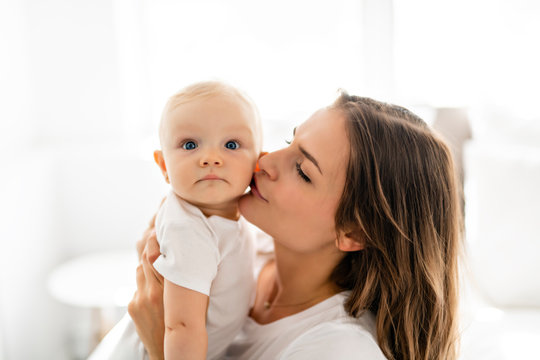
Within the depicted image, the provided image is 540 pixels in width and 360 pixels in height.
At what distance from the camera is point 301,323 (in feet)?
3.95

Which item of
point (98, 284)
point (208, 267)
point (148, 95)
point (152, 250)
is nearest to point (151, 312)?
point (152, 250)

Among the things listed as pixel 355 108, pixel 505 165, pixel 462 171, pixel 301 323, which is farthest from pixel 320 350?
pixel 462 171

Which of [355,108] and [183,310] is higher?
[355,108]

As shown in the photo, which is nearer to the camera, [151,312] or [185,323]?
[185,323]

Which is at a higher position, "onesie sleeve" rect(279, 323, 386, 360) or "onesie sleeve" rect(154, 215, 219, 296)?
"onesie sleeve" rect(154, 215, 219, 296)

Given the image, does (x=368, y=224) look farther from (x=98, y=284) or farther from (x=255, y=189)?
(x=98, y=284)

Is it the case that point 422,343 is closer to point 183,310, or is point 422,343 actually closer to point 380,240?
point 380,240

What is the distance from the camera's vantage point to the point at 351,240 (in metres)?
1.22

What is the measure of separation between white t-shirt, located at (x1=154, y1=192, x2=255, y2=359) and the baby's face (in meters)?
0.05

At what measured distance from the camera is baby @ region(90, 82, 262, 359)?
1.05 meters

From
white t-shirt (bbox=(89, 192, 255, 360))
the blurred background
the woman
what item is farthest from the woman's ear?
the blurred background

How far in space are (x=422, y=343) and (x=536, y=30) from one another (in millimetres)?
1837

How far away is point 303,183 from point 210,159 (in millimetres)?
225

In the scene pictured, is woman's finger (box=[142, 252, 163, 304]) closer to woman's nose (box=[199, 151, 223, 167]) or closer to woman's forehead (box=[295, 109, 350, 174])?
woman's nose (box=[199, 151, 223, 167])
